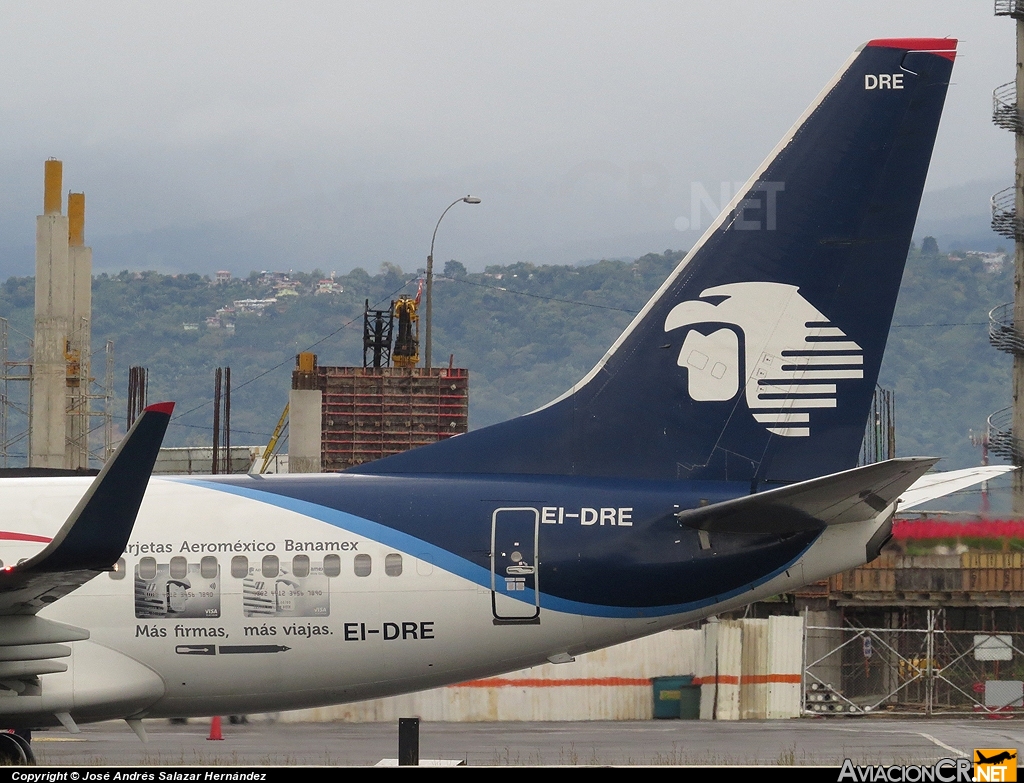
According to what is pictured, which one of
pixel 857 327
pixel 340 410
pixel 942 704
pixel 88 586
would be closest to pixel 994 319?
pixel 340 410

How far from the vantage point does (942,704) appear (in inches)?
1430

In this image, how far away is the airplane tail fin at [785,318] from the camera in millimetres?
16703

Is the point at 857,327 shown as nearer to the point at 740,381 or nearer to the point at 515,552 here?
the point at 740,381

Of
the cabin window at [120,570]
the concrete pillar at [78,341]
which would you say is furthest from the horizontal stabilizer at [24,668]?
the concrete pillar at [78,341]

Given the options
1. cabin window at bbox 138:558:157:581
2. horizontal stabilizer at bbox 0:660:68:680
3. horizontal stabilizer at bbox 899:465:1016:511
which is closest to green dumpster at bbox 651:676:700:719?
horizontal stabilizer at bbox 899:465:1016:511

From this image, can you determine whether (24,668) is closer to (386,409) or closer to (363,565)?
(363,565)

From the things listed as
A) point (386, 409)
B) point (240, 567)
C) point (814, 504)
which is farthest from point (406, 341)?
point (814, 504)

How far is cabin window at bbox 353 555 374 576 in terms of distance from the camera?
15.9 m

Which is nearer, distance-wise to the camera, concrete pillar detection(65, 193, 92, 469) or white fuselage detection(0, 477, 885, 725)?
white fuselage detection(0, 477, 885, 725)

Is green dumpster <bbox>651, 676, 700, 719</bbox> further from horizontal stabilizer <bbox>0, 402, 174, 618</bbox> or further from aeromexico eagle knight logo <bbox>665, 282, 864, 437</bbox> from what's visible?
horizontal stabilizer <bbox>0, 402, 174, 618</bbox>

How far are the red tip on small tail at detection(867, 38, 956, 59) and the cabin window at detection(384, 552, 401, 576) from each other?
8344 millimetres

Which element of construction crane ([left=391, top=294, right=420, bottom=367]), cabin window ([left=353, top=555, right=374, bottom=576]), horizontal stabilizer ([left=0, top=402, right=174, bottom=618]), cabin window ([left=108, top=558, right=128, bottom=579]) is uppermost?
construction crane ([left=391, top=294, right=420, bottom=367])

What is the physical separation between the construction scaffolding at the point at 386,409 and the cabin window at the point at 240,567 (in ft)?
193

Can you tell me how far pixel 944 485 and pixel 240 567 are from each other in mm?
8236
